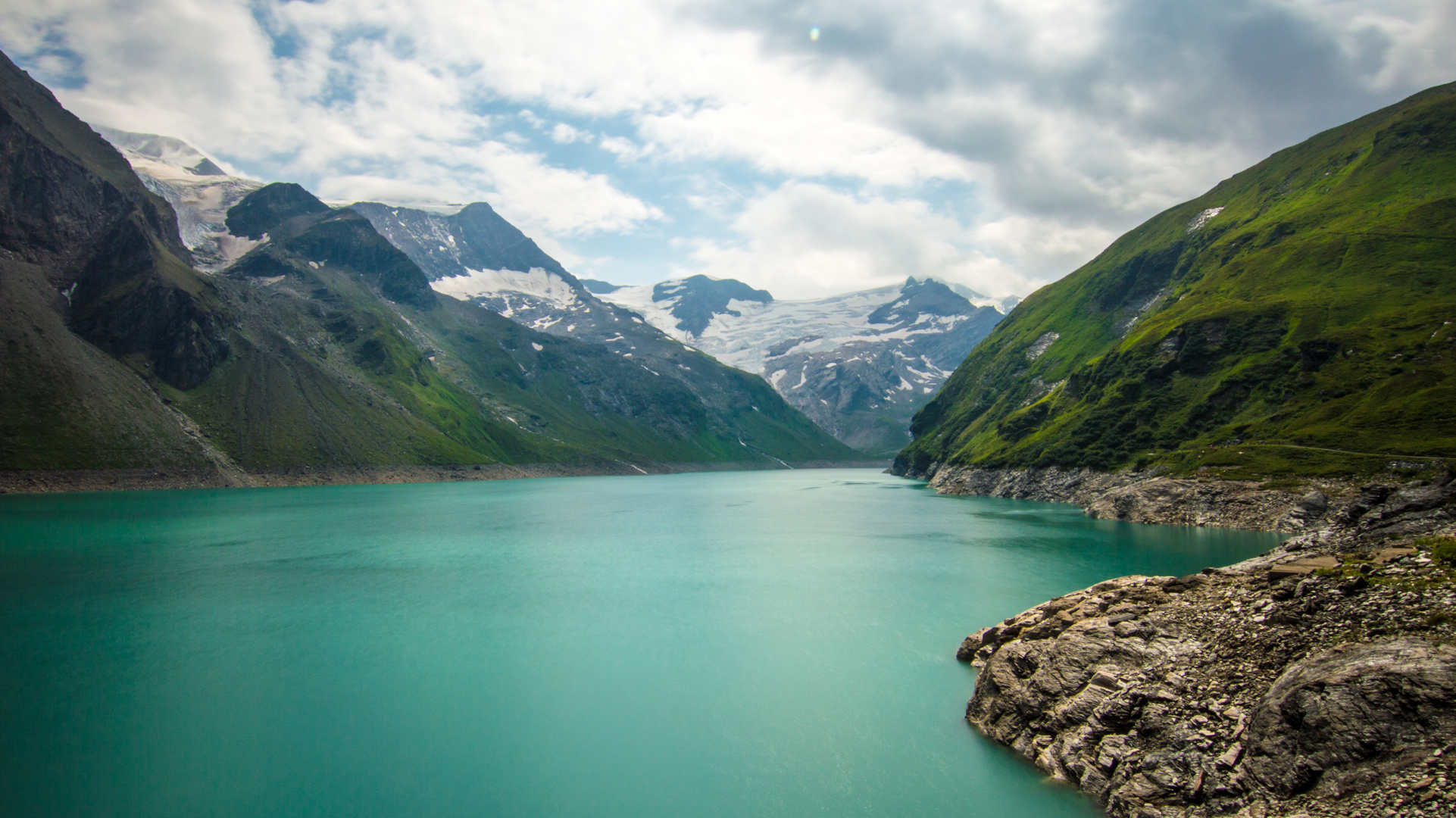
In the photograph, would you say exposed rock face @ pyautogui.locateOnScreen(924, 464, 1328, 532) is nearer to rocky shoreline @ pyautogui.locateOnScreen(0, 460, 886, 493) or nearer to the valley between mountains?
the valley between mountains

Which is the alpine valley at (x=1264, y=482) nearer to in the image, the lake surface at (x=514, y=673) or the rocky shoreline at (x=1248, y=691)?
the rocky shoreline at (x=1248, y=691)

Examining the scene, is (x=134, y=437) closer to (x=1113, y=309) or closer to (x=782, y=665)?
(x=782, y=665)

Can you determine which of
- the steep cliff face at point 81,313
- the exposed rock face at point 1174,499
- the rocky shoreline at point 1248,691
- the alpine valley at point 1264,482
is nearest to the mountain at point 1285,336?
the alpine valley at point 1264,482

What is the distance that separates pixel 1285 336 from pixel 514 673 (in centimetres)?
11810

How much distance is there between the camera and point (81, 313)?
6516 inches

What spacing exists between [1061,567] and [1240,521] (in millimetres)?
32421

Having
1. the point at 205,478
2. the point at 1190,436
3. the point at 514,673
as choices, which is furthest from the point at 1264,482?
the point at 205,478

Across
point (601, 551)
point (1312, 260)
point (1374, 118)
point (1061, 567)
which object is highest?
point (1374, 118)

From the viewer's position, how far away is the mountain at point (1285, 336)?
77.2 m

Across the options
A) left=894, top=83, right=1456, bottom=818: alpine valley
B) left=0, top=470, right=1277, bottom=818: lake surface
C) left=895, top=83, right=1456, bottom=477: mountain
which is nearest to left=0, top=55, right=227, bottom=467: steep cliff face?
left=0, top=470, right=1277, bottom=818: lake surface

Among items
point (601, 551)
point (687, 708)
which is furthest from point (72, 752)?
point (601, 551)

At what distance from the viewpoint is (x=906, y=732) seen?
24.2 meters

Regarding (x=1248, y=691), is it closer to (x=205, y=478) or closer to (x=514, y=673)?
(x=514, y=673)

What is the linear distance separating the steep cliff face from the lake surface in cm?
8034
